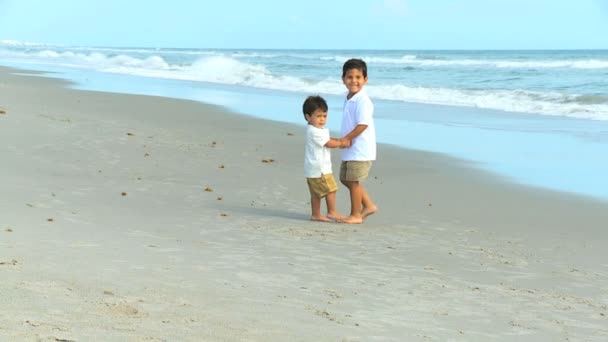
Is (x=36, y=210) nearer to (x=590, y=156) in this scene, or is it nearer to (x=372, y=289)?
(x=372, y=289)

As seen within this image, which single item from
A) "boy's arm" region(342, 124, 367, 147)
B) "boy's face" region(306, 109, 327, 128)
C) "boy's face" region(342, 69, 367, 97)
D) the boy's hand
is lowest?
the boy's hand

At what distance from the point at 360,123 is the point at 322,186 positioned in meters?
0.57

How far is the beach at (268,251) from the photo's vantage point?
3613mm

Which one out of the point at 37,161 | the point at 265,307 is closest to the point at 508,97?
the point at 37,161

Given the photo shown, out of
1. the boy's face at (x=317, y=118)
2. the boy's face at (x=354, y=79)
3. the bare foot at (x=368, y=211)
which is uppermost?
the boy's face at (x=354, y=79)

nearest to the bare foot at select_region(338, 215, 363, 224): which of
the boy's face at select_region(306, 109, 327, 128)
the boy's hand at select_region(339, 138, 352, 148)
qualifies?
the boy's hand at select_region(339, 138, 352, 148)

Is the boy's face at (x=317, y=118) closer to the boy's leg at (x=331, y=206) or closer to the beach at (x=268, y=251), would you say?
the boy's leg at (x=331, y=206)

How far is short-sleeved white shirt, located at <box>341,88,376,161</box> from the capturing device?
6664 millimetres

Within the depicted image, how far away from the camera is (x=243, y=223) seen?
20.5 ft

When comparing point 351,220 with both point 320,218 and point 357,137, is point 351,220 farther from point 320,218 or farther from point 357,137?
point 357,137

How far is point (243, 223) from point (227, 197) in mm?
1204

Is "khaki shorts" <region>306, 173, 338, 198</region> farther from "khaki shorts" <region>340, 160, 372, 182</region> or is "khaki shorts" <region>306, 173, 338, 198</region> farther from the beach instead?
the beach

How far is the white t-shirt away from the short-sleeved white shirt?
0.52ft

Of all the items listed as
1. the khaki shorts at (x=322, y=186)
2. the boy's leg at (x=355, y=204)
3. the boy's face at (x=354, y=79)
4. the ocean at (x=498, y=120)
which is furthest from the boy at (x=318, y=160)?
the ocean at (x=498, y=120)
